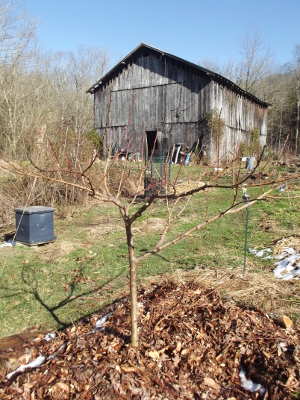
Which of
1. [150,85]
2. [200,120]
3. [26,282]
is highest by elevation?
[150,85]

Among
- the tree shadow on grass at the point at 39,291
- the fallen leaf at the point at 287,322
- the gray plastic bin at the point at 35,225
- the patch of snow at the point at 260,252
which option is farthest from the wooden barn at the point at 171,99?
the fallen leaf at the point at 287,322

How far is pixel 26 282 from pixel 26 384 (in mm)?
2987

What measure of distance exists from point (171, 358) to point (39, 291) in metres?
3.03

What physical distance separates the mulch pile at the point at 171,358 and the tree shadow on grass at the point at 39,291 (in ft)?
3.24

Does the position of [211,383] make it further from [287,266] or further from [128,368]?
[287,266]

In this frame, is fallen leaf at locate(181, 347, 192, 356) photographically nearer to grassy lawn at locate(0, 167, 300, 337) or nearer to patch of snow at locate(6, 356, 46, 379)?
patch of snow at locate(6, 356, 46, 379)

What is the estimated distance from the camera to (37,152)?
9086 millimetres

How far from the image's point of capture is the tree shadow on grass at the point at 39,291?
4.59 meters

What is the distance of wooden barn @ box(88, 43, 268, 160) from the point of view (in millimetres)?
18141

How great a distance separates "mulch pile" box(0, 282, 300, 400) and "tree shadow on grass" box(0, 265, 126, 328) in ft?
3.24

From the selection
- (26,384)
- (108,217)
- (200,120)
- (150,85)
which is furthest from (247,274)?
(150,85)

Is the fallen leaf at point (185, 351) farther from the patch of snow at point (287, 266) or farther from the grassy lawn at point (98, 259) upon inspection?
the patch of snow at point (287, 266)

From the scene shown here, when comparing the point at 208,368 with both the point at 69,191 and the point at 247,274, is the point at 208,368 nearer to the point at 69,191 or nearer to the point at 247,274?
the point at 247,274

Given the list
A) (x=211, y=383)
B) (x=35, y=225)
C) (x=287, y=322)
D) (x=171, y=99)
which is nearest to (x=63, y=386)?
(x=211, y=383)
